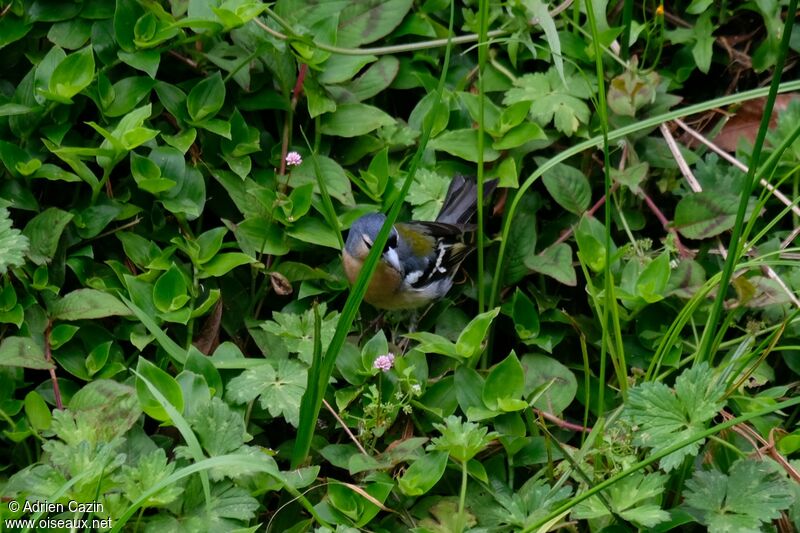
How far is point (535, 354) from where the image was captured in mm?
3996

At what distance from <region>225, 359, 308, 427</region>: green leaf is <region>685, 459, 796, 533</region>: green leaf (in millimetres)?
1325

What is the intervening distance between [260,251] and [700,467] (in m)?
1.90

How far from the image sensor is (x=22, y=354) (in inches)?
137

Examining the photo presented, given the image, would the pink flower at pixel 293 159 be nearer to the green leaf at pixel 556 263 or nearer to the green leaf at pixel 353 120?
the green leaf at pixel 353 120

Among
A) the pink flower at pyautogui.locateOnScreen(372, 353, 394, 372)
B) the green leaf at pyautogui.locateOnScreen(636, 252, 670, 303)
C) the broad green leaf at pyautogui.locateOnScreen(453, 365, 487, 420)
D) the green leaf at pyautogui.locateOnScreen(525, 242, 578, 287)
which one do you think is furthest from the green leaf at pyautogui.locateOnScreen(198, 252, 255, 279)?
the green leaf at pyautogui.locateOnScreen(636, 252, 670, 303)

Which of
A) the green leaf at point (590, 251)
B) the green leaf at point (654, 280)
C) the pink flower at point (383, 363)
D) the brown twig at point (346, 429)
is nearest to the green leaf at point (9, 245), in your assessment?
the brown twig at point (346, 429)

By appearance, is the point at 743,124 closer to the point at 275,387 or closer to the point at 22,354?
the point at 275,387

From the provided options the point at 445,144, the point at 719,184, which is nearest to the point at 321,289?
the point at 445,144

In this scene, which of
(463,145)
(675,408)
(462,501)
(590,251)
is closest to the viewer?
(675,408)

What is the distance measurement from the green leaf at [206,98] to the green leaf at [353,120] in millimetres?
488

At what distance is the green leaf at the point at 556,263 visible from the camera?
160 inches

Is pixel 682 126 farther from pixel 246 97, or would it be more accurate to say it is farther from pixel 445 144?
pixel 246 97

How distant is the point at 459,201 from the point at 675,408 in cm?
178

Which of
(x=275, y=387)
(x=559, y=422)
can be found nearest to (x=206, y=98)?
(x=275, y=387)
